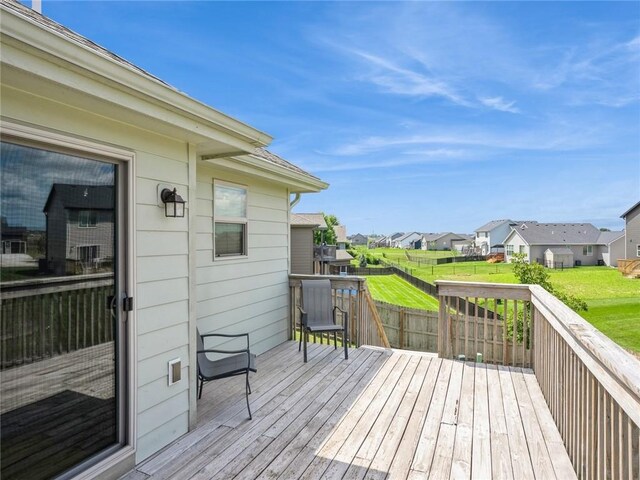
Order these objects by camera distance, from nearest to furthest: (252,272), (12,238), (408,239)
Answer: (12,238) < (252,272) < (408,239)

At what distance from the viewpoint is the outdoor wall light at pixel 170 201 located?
262 cm

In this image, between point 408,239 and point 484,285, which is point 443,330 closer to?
point 484,285

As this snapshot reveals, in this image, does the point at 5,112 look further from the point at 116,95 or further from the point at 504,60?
the point at 504,60

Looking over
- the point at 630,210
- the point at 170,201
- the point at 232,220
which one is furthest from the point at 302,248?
the point at 630,210

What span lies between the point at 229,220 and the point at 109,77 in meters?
2.66

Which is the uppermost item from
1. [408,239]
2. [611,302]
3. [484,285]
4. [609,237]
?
[408,239]

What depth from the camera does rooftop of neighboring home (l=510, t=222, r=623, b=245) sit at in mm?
35656

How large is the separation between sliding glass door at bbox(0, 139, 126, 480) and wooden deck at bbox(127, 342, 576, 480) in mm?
530

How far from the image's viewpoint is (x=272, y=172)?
4.68 m

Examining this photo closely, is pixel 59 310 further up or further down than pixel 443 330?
further up

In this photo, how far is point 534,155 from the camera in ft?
143

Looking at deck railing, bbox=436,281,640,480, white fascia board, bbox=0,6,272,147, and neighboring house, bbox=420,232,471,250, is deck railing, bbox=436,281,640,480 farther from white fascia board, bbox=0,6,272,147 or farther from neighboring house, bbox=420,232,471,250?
neighboring house, bbox=420,232,471,250

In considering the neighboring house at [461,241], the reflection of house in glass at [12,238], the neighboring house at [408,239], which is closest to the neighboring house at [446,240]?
the neighboring house at [461,241]

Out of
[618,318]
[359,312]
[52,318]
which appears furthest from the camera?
[618,318]
